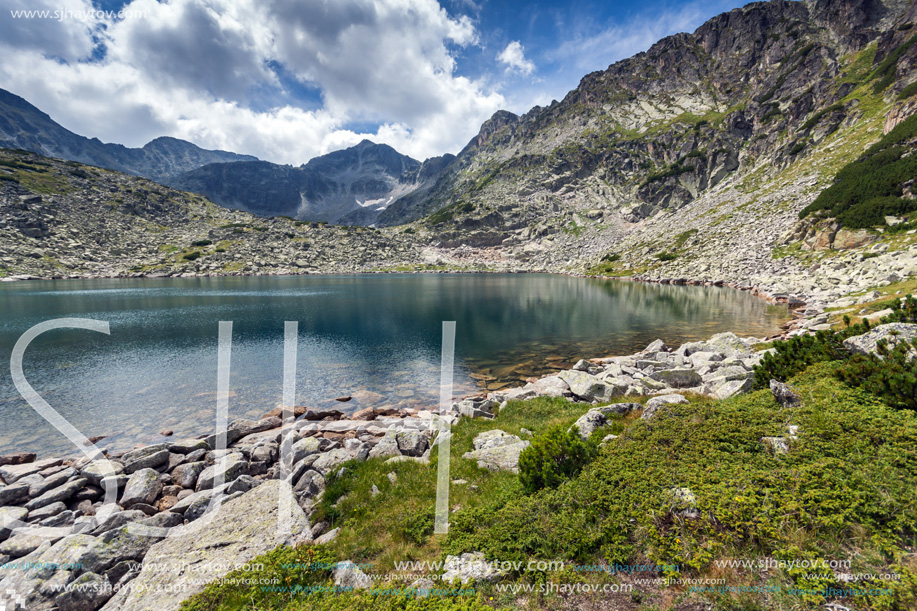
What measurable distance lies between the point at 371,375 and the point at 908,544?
2688 centimetres

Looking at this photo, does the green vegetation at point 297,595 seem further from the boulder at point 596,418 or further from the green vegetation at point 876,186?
the green vegetation at point 876,186

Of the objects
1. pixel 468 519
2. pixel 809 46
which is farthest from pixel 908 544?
pixel 809 46

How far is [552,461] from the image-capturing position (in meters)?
8.45

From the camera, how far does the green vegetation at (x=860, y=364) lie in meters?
8.55

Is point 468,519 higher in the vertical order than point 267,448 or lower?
higher

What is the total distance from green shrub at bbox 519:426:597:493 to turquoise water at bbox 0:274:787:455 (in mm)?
14415

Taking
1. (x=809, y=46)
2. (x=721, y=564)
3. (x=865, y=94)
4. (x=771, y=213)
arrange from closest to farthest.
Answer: (x=721, y=564) → (x=771, y=213) → (x=865, y=94) → (x=809, y=46)

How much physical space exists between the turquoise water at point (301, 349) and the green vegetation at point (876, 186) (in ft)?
63.7

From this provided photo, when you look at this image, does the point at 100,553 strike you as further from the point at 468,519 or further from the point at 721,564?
the point at 721,564

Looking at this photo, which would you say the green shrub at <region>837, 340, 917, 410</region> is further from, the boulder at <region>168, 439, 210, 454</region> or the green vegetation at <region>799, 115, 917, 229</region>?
the green vegetation at <region>799, 115, 917, 229</region>

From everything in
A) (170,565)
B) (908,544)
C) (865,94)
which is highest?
(865,94)

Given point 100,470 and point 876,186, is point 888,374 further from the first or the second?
point 876,186

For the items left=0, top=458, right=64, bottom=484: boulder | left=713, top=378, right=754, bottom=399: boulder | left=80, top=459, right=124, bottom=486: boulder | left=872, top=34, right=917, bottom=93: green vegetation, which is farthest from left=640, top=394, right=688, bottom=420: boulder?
left=872, top=34, right=917, bottom=93: green vegetation

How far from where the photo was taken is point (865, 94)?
10344 cm
